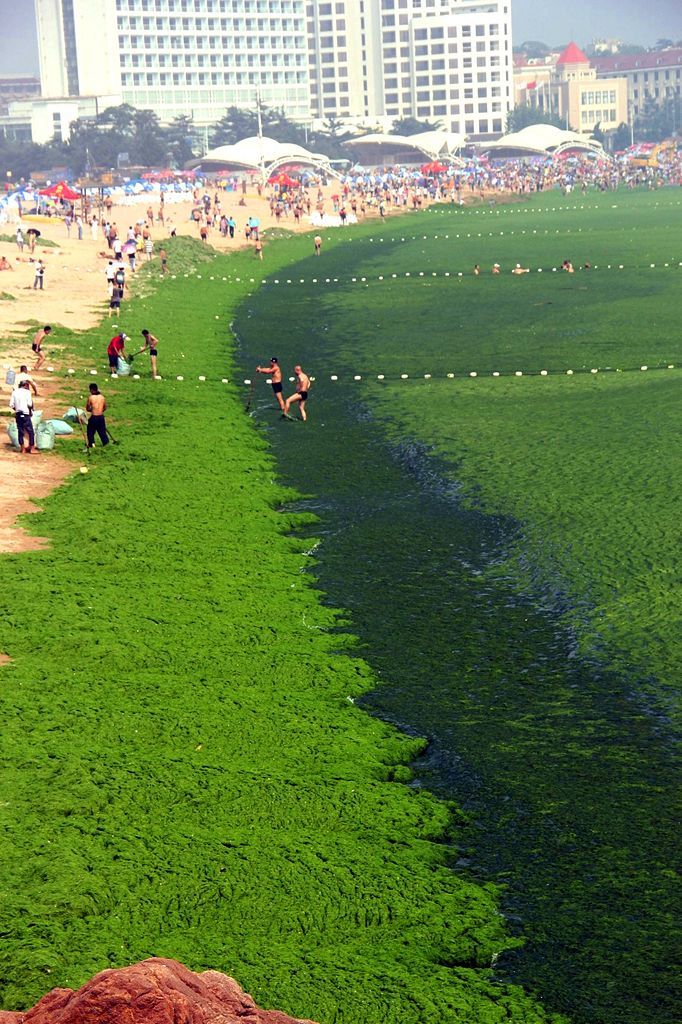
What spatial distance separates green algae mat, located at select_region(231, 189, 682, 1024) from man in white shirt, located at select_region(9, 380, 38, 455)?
6.81 metres

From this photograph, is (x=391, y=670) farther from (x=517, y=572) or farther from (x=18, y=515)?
(x=18, y=515)

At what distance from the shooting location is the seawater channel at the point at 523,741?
14.9 meters

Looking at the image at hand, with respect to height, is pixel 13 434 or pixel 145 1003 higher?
pixel 13 434

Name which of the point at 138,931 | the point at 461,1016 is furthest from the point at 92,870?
the point at 461,1016

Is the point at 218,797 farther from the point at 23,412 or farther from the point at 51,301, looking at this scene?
the point at 51,301

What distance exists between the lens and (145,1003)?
36.6 ft

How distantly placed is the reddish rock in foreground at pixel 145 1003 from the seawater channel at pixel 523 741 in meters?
3.84

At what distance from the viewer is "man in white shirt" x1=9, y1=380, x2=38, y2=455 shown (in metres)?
34.7

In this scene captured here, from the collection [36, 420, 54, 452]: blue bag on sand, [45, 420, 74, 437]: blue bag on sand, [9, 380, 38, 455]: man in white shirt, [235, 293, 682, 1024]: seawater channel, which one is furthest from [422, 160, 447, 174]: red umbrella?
[235, 293, 682, 1024]: seawater channel

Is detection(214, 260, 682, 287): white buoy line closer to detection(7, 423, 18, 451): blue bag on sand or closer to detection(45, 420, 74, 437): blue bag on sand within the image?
detection(45, 420, 74, 437): blue bag on sand

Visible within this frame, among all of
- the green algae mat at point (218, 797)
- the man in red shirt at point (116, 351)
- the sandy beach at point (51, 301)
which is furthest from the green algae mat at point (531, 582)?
the sandy beach at point (51, 301)

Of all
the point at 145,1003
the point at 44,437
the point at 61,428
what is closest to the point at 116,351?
the point at 61,428

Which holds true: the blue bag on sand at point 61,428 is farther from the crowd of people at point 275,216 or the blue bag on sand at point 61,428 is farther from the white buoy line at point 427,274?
the white buoy line at point 427,274

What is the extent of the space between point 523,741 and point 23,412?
64.8 feet
